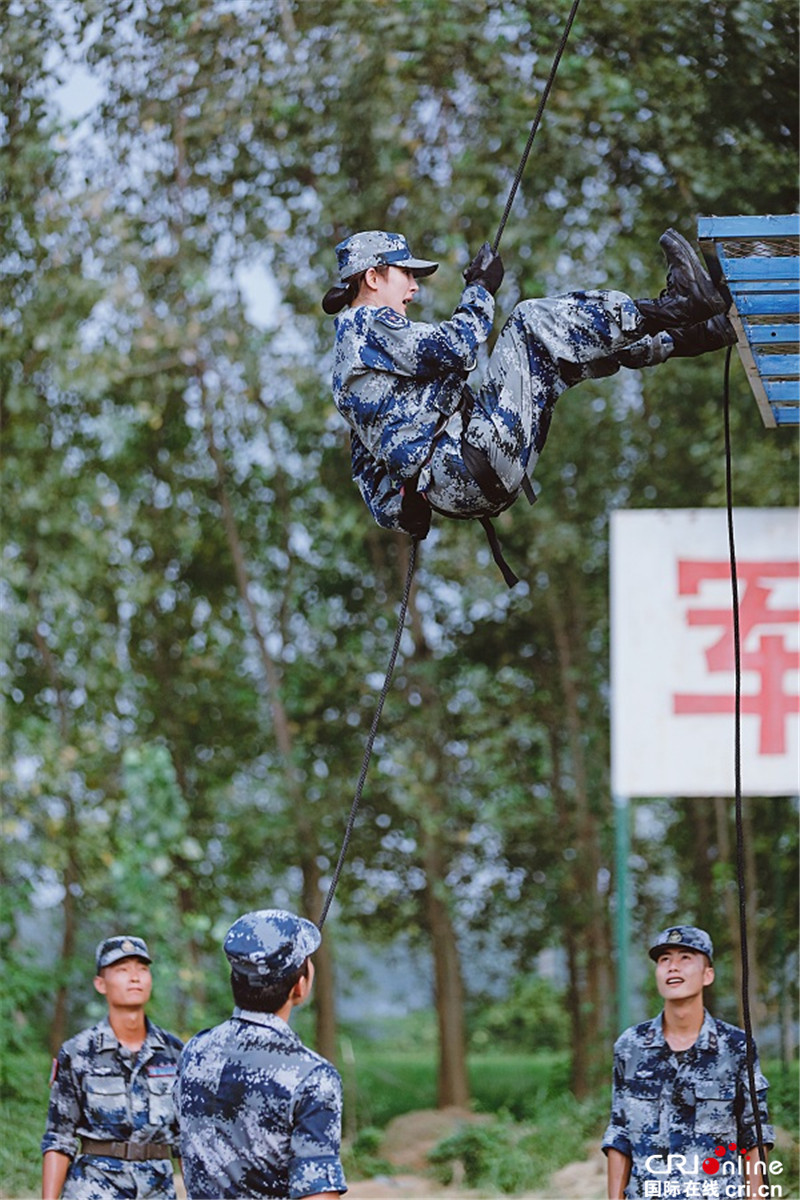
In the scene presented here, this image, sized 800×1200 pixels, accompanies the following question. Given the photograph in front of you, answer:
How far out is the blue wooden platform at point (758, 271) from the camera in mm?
3447

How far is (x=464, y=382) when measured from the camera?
337 cm

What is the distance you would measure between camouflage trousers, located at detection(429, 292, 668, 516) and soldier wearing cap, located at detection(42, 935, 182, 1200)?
5.86 feet

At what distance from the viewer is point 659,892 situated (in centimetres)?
1235

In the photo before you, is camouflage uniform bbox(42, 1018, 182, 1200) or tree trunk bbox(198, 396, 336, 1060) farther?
tree trunk bbox(198, 396, 336, 1060)

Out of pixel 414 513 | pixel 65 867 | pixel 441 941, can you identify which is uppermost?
pixel 414 513

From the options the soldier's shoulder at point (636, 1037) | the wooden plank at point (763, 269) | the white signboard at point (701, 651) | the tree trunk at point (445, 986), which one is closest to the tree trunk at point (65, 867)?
the tree trunk at point (445, 986)

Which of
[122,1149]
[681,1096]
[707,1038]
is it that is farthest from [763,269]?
[122,1149]

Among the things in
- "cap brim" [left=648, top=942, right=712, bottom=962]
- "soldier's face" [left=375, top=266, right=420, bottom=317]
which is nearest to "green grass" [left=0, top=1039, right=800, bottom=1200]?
"cap brim" [left=648, top=942, right=712, bottom=962]

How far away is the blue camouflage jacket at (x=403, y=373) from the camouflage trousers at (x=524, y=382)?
5cm

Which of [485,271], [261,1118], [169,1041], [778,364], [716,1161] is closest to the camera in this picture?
[261,1118]

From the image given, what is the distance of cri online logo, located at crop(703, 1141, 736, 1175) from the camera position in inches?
146

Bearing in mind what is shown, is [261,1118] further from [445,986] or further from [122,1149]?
[445,986]

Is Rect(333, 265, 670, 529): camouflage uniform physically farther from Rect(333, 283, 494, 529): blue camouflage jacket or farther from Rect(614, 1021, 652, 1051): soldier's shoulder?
Rect(614, 1021, 652, 1051): soldier's shoulder

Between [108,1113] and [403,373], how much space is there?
85.8 inches
